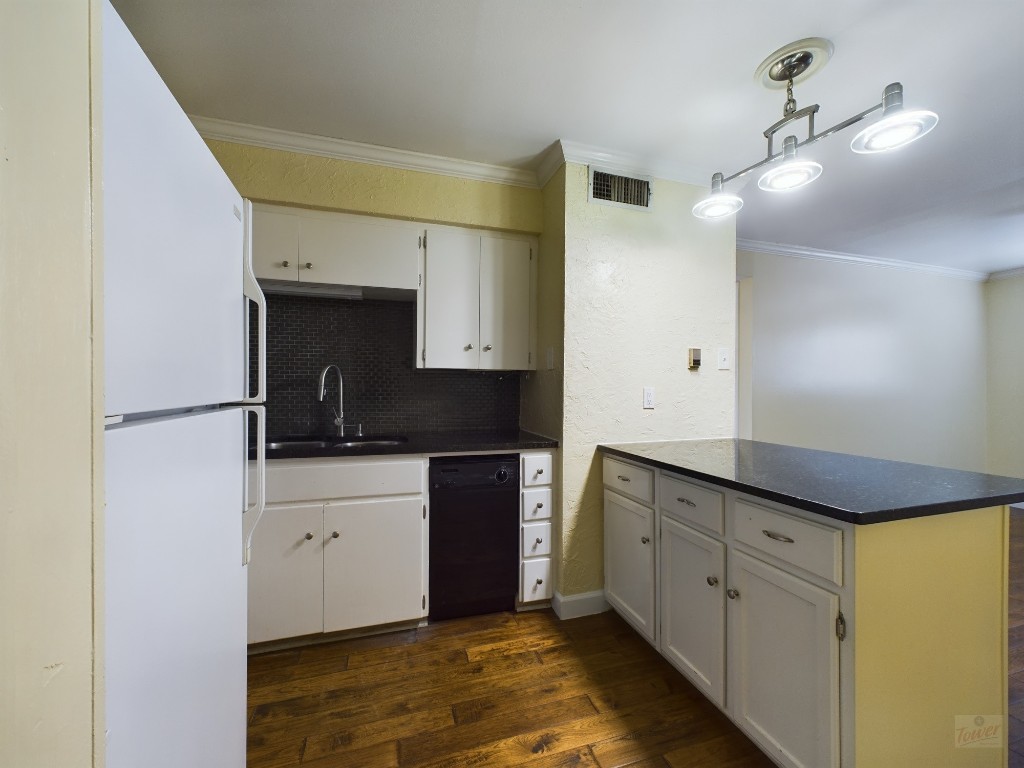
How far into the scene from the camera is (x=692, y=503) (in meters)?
1.59

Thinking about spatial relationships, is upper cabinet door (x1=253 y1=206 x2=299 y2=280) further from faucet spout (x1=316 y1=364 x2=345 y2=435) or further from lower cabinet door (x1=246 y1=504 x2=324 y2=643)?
lower cabinet door (x1=246 y1=504 x2=324 y2=643)

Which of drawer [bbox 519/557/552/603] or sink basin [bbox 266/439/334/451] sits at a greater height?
sink basin [bbox 266/439/334/451]

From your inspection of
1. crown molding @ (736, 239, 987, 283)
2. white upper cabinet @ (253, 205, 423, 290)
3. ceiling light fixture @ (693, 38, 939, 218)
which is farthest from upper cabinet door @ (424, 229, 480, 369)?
crown molding @ (736, 239, 987, 283)

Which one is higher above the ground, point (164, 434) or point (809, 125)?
point (809, 125)

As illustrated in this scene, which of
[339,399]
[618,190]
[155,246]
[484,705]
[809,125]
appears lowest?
[484,705]

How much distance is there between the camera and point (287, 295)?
2.37m

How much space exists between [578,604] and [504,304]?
170 cm

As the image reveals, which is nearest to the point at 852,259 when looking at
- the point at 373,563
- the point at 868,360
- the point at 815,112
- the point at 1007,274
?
the point at 868,360

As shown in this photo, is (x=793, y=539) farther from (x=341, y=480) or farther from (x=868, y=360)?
(x=868, y=360)

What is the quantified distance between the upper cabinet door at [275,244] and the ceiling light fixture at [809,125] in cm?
193

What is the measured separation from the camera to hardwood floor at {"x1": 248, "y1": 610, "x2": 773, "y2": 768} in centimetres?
135

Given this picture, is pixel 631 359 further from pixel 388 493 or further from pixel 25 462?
pixel 25 462

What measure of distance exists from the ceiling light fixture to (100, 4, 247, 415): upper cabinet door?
67.4 inches

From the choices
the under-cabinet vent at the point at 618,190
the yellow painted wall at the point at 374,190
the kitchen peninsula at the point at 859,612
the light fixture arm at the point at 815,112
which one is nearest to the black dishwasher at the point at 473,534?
the kitchen peninsula at the point at 859,612
